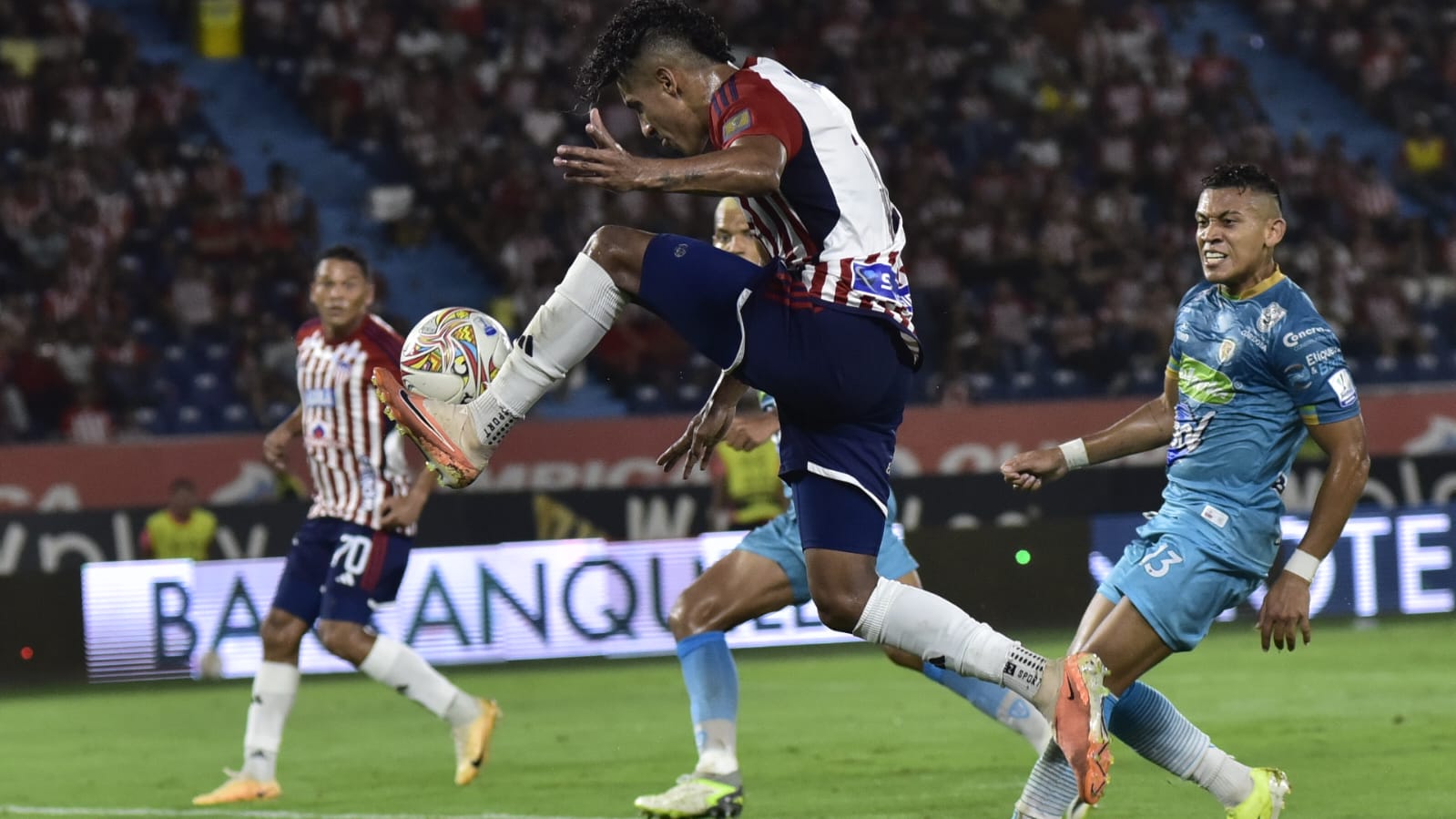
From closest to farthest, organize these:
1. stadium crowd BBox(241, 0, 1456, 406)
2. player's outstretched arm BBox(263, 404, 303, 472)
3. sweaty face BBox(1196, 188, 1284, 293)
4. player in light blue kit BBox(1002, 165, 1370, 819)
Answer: player in light blue kit BBox(1002, 165, 1370, 819)
sweaty face BBox(1196, 188, 1284, 293)
player's outstretched arm BBox(263, 404, 303, 472)
stadium crowd BBox(241, 0, 1456, 406)

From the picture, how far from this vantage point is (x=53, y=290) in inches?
690

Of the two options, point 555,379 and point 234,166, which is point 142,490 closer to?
point 234,166

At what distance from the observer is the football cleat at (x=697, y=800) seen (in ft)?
20.3

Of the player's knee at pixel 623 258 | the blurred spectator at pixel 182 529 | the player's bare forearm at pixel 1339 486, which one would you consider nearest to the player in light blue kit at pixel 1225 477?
the player's bare forearm at pixel 1339 486

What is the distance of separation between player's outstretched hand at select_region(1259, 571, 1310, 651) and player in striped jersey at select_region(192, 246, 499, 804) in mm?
3886

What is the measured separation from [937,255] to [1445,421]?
17.9ft

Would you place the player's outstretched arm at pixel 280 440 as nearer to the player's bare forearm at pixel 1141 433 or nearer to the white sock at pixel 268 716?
the white sock at pixel 268 716

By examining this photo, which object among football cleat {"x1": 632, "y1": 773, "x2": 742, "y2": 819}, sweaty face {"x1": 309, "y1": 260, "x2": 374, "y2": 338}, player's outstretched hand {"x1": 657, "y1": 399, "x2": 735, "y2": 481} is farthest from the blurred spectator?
player's outstretched hand {"x1": 657, "y1": 399, "x2": 735, "y2": 481}

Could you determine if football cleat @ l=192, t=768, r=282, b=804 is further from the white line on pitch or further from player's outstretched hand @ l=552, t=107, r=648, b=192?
player's outstretched hand @ l=552, t=107, r=648, b=192

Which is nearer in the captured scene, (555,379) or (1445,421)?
(555,379)

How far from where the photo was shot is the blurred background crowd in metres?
17.7

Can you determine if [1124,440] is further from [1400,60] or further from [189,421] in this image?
[1400,60]

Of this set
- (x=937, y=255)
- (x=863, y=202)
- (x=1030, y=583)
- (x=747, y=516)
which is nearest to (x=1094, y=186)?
(x=937, y=255)

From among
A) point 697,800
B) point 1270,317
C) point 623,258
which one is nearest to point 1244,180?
point 1270,317
